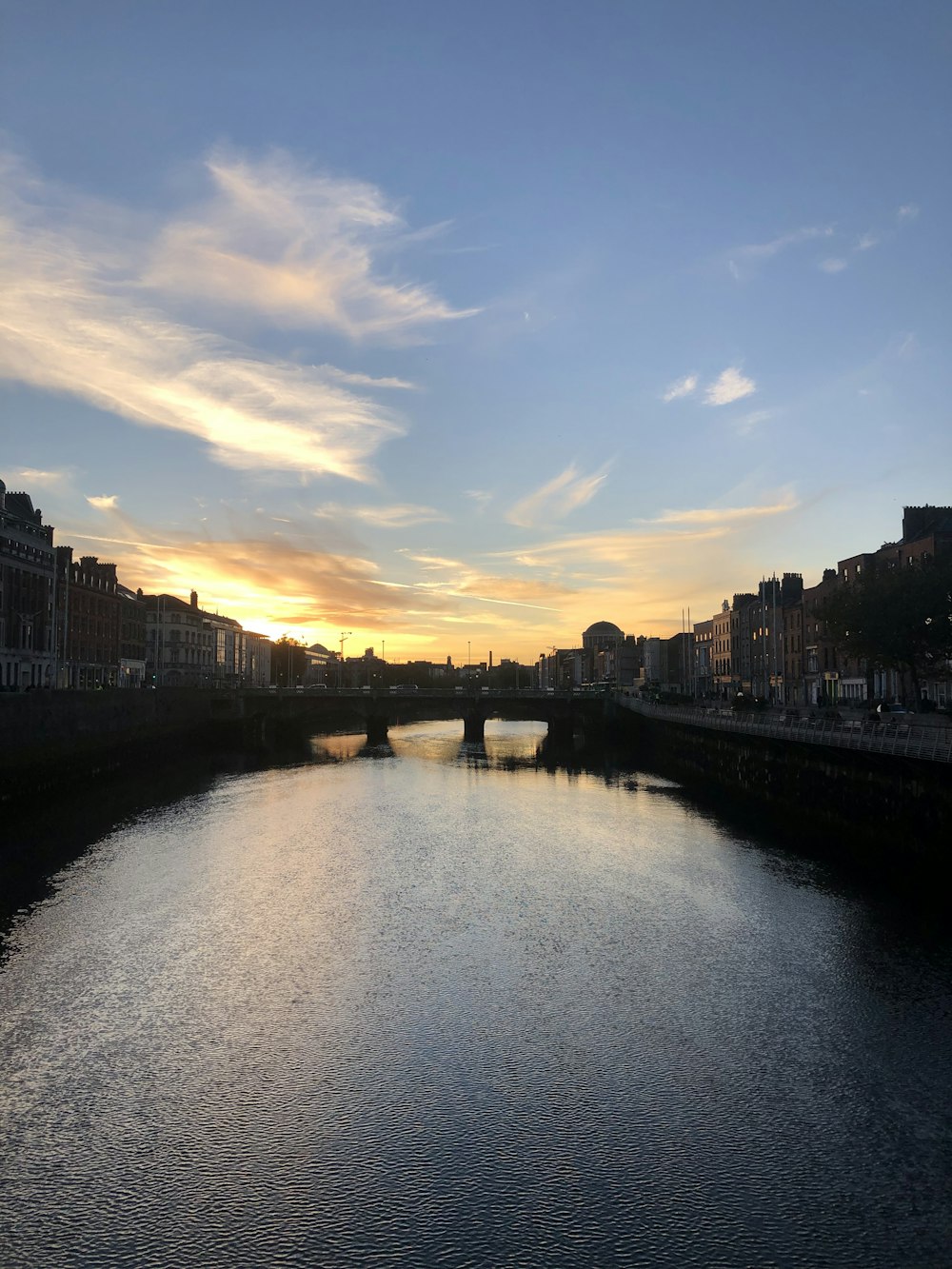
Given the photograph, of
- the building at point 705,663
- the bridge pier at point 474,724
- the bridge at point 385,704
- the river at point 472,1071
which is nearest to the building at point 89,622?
the bridge at point 385,704

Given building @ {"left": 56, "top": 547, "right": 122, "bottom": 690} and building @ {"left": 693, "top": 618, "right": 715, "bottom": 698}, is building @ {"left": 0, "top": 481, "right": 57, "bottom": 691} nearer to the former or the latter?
building @ {"left": 56, "top": 547, "right": 122, "bottom": 690}

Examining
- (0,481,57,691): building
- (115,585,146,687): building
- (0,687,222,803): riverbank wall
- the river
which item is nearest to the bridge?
(115,585,146,687): building

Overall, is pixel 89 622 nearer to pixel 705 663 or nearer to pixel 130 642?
pixel 130 642

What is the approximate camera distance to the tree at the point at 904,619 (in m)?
68.7

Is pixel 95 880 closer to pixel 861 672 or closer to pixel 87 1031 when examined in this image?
pixel 87 1031

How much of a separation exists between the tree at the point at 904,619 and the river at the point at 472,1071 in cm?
3326

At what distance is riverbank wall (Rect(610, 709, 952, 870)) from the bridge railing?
912 millimetres

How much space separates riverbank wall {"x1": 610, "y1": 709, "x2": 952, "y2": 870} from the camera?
149 feet

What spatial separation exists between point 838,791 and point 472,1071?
41653 mm

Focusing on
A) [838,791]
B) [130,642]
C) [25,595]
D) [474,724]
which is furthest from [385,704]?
[838,791]

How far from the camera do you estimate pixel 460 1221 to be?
16.7 meters

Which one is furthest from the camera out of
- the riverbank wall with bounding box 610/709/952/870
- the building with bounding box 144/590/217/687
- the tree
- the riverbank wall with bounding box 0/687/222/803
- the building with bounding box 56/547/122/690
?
the building with bounding box 144/590/217/687

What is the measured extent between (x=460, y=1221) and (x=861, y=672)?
3992 inches

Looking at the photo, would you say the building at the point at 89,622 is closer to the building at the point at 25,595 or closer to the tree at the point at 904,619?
the building at the point at 25,595
